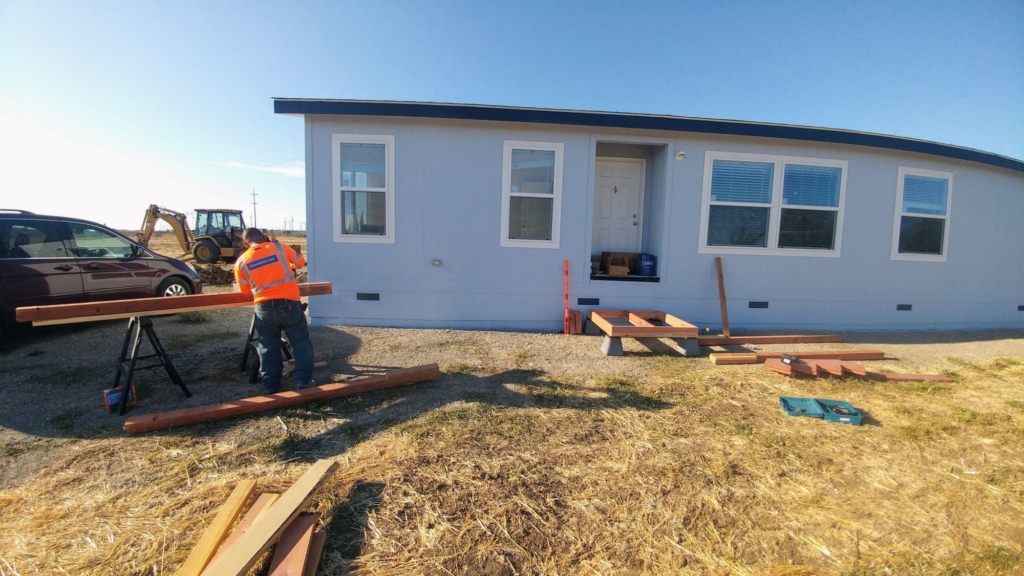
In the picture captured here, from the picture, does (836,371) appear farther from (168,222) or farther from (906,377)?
(168,222)

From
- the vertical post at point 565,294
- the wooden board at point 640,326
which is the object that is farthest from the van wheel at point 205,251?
the wooden board at point 640,326

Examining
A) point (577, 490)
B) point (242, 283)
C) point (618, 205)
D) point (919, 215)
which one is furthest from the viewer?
point (618, 205)

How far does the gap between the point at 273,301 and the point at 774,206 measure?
7.38 m

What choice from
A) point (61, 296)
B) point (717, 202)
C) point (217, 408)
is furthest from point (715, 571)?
point (61, 296)

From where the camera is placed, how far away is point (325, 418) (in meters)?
3.64

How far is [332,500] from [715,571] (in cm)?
209

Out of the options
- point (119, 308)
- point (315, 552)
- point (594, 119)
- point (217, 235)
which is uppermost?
point (594, 119)

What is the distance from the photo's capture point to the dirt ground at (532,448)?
84.7 inches

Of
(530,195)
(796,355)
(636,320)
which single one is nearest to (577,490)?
(636,320)

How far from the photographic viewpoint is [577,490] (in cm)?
267

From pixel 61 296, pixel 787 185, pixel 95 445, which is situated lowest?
pixel 95 445

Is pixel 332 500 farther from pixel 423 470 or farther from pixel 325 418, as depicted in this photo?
pixel 325 418

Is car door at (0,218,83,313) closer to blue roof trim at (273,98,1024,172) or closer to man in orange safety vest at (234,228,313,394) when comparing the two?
blue roof trim at (273,98,1024,172)

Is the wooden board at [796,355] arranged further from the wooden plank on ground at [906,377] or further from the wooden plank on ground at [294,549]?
the wooden plank on ground at [294,549]
